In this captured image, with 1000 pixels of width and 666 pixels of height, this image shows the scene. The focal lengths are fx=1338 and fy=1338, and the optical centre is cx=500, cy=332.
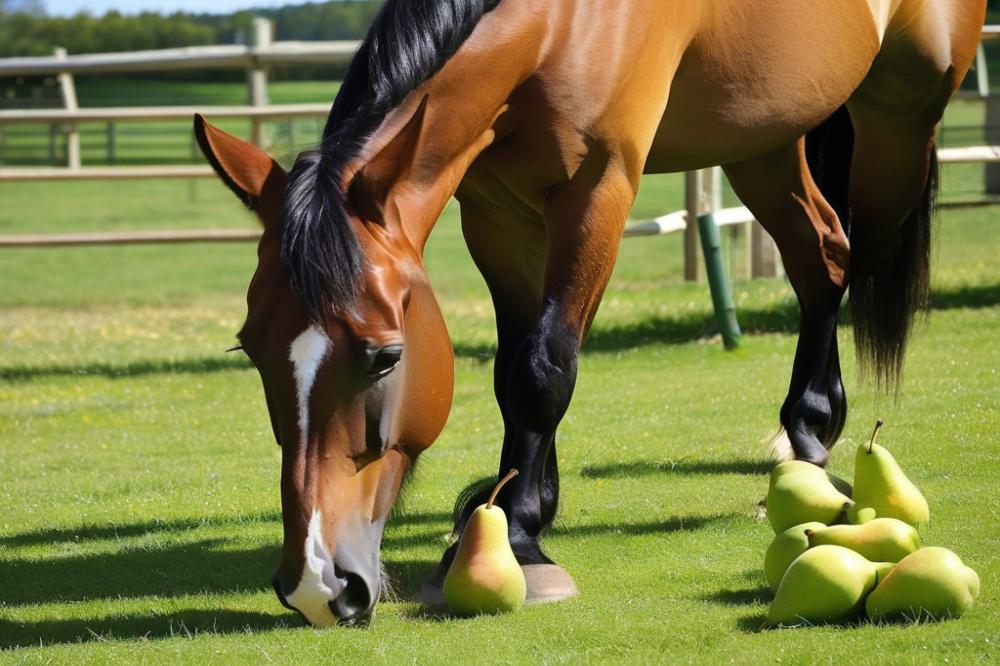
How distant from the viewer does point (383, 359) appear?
122 inches

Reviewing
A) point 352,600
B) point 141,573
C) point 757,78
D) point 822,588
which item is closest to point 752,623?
point 822,588

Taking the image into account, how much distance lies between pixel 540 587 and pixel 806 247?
2.23m

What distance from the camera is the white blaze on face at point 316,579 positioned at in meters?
3.03

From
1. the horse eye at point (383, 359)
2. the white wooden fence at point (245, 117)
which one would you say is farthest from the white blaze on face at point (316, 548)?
the white wooden fence at point (245, 117)

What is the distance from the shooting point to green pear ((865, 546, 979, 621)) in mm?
3129

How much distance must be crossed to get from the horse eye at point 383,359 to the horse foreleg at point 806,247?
242cm

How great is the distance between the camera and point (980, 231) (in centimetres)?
1456

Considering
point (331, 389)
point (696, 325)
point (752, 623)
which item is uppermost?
point (331, 389)

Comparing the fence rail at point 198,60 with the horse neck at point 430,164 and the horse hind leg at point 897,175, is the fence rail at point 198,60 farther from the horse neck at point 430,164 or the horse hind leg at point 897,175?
the horse neck at point 430,164

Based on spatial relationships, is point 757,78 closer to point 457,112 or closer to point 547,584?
point 457,112

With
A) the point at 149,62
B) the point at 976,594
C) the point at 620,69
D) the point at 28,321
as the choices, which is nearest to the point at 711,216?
the point at 620,69

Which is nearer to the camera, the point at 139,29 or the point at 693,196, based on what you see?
→ the point at 693,196

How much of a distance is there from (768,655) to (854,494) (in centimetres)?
87

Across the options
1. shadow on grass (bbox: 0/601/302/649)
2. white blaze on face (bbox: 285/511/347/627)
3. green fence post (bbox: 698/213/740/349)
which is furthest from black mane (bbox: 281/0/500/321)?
green fence post (bbox: 698/213/740/349)
